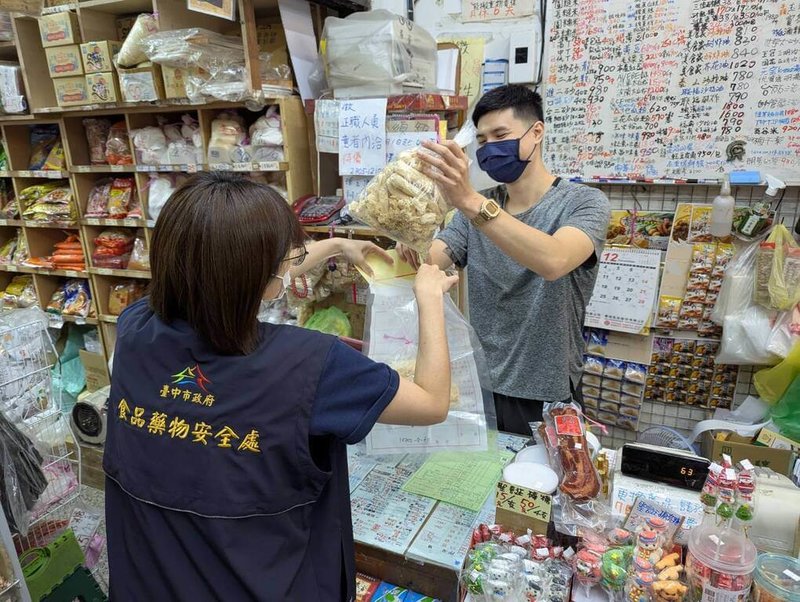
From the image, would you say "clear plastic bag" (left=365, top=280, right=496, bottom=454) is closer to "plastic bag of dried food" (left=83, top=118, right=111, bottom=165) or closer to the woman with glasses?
the woman with glasses

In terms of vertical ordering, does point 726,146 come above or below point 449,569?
above

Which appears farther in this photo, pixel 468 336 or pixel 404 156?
pixel 468 336

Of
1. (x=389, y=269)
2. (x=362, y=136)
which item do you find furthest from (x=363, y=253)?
(x=362, y=136)

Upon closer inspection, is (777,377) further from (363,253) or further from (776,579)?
(363,253)

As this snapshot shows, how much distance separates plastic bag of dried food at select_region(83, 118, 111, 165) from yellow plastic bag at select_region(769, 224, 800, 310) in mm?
3530

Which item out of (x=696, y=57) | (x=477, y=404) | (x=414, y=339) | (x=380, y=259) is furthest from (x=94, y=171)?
(x=696, y=57)

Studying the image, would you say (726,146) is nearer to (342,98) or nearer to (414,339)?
(342,98)

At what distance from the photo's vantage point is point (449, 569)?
105 centimetres

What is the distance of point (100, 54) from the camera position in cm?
259

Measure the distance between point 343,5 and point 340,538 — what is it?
2.46 metres

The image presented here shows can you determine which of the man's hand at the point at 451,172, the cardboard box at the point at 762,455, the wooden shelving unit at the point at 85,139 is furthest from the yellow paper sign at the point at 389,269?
the cardboard box at the point at 762,455

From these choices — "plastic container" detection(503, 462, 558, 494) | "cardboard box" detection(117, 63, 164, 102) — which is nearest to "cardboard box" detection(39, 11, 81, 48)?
"cardboard box" detection(117, 63, 164, 102)

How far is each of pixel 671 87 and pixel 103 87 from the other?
2.78 metres

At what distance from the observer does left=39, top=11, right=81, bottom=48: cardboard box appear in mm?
2633
